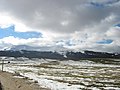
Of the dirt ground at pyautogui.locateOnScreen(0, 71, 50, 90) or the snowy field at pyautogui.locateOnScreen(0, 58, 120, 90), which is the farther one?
the snowy field at pyautogui.locateOnScreen(0, 58, 120, 90)

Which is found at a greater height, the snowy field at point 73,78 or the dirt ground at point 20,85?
the dirt ground at point 20,85

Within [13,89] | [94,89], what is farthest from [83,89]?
[13,89]

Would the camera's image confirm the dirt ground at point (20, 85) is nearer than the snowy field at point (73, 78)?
Yes

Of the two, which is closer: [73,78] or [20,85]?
[20,85]

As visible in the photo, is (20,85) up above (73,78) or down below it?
above

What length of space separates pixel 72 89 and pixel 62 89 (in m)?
1.23

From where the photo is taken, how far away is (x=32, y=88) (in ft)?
105

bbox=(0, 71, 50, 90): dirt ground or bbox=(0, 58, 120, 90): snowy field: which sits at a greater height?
bbox=(0, 71, 50, 90): dirt ground

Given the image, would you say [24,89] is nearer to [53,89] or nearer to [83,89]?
[53,89]

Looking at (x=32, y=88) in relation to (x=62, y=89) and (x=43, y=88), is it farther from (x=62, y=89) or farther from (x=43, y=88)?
(x=62, y=89)

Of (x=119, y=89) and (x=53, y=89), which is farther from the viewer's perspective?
(x=119, y=89)

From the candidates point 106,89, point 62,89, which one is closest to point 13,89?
point 62,89

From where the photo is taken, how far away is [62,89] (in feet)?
101

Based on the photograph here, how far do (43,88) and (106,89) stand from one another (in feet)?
24.5
